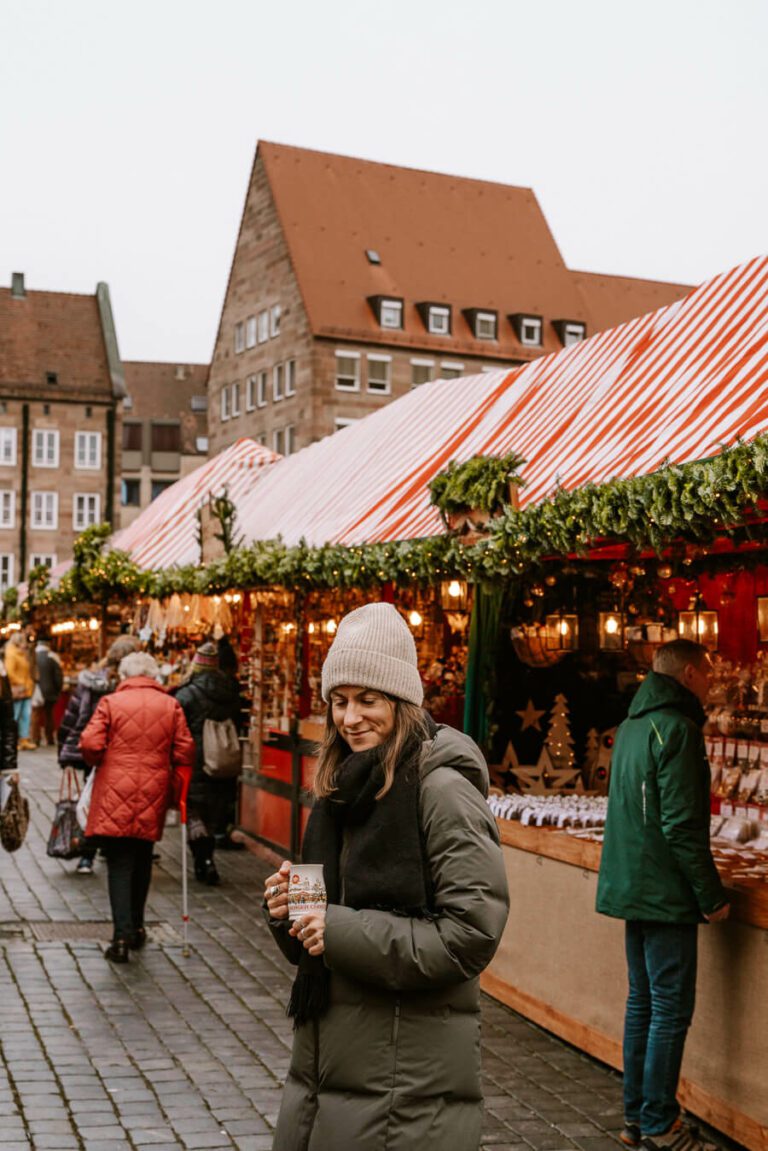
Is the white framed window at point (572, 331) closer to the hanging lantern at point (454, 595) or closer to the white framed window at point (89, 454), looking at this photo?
the white framed window at point (89, 454)

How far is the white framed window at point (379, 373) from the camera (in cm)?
5147

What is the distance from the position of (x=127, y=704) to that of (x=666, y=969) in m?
4.13

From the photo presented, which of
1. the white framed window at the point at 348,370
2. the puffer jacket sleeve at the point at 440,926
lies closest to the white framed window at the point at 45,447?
the white framed window at the point at 348,370

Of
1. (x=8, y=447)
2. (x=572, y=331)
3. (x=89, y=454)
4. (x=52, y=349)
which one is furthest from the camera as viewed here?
(x=8, y=447)

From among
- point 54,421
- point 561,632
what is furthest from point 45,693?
point 54,421

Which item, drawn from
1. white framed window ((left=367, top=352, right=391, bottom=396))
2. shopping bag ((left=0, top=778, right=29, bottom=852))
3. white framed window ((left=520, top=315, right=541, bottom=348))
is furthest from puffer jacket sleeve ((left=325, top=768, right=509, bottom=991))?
white framed window ((left=520, top=315, right=541, bottom=348))

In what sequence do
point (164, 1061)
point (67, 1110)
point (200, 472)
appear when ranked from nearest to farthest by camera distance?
point (67, 1110) < point (164, 1061) < point (200, 472)

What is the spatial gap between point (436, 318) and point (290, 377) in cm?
572

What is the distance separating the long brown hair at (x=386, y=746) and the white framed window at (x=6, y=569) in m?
59.0

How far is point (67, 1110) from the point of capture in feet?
18.4

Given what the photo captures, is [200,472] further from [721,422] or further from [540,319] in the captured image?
[540,319]

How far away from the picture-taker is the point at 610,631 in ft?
32.6

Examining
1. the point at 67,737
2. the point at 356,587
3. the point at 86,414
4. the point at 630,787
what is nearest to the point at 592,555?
the point at 356,587

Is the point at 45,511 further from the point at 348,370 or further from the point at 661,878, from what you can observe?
the point at 661,878
